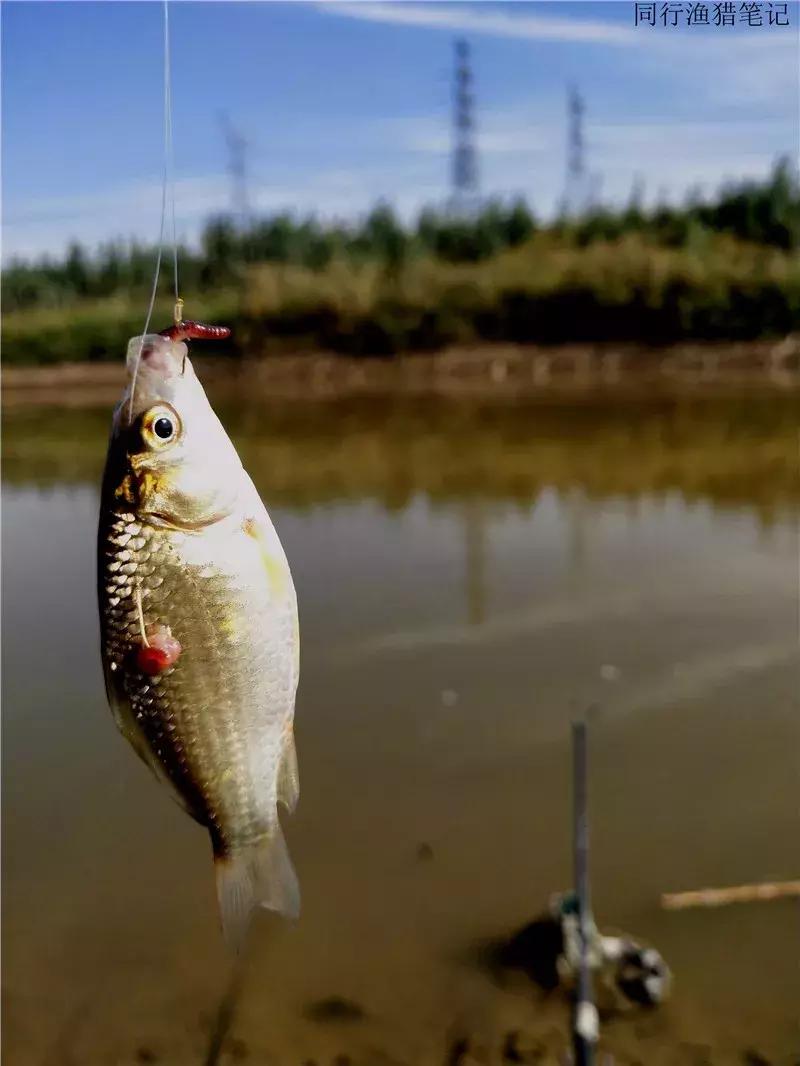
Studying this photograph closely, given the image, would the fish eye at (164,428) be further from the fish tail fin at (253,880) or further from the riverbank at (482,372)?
the riverbank at (482,372)

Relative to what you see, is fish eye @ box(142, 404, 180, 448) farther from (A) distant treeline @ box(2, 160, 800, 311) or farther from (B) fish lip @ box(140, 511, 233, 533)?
(A) distant treeline @ box(2, 160, 800, 311)

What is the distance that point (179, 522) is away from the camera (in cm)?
117

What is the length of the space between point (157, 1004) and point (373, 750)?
1.64 metres

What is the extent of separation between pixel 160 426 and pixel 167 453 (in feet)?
0.10

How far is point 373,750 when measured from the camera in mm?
4777

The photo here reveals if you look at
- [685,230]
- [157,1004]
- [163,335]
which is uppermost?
[685,230]

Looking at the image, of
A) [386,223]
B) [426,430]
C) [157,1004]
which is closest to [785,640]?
[157,1004]

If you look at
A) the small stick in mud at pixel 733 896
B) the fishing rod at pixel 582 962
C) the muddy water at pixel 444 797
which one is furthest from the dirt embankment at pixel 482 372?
the fishing rod at pixel 582 962

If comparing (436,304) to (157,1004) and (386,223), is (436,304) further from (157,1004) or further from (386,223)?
(157,1004)

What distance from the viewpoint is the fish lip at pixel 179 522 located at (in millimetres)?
1159

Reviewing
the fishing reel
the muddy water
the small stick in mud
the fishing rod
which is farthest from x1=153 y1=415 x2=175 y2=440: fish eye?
the small stick in mud

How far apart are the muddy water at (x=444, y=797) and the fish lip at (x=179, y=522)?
95.3 inches

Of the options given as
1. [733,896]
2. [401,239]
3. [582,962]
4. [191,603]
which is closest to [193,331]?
[191,603]

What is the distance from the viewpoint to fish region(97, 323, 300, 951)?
1.14 m
